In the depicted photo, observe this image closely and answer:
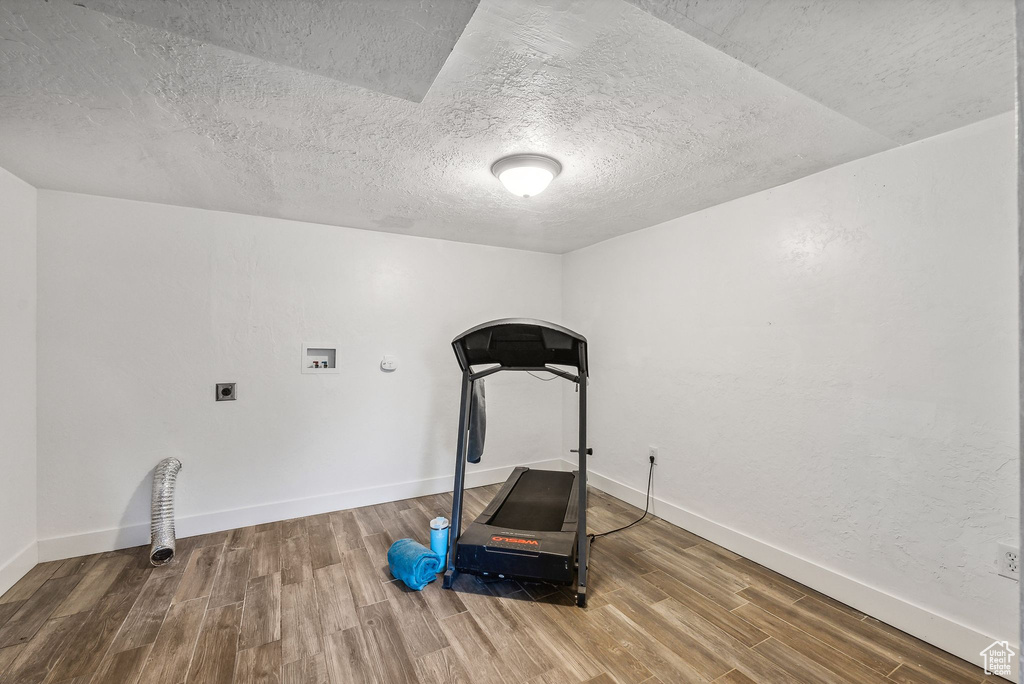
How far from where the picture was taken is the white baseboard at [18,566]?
2.16 meters

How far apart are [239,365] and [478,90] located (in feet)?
8.39

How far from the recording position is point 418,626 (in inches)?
76.1

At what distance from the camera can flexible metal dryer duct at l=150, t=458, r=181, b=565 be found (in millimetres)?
2453

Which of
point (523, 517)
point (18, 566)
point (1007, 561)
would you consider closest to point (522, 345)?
point (523, 517)

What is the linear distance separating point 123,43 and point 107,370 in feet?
7.32

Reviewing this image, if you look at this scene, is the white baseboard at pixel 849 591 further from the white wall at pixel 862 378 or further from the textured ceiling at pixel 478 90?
the textured ceiling at pixel 478 90

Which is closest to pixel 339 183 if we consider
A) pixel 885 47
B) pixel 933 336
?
pixel 885 47

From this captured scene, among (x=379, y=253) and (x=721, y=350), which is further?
(x=379, y=253)

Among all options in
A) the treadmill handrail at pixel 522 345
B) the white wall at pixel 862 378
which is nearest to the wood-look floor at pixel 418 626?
the white wall at pixel 862 378

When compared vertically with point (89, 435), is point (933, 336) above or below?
above

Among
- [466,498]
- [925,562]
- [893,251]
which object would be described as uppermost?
[893,251]

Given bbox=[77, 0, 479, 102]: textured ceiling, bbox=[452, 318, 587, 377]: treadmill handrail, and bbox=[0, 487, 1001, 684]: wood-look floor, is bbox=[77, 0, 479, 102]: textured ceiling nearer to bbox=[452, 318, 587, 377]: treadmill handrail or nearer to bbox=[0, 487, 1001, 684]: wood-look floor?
bbox=[452, 318, 587, 377]: treadmill handrail

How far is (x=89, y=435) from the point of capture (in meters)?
2.57

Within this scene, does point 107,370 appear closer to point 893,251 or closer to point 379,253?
point 379,253
